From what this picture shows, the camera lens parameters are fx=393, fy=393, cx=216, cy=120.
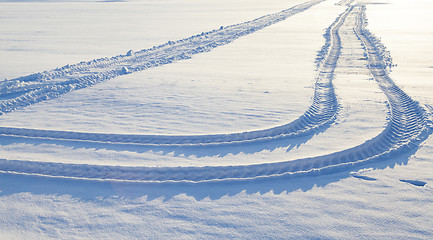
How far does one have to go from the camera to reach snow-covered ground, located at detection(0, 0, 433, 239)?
11.3 ft

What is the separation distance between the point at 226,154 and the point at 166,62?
18.3 feet

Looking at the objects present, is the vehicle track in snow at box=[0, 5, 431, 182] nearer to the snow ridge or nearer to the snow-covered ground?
the snow-covered ground

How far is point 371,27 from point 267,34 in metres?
4.18

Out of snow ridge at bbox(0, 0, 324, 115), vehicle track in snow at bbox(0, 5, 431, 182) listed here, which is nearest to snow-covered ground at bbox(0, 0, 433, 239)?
vehicle track in snow at bbox(0, 5, 431, 182)

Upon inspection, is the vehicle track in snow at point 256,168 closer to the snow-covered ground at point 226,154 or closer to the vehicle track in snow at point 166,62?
the snow-covered ground at point 226,154

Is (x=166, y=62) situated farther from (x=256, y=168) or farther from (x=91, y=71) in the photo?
(x=256, y=168)

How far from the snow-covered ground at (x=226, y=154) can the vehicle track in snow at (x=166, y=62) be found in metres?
0.04

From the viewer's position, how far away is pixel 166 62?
388 inches

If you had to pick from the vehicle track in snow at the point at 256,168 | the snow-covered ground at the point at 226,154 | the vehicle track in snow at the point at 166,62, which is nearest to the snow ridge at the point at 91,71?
the vehicle track in snow at the point at 166,62

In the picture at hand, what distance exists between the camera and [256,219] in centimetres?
348

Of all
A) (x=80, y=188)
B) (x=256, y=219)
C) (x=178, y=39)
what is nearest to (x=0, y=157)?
(x=80, y=188)

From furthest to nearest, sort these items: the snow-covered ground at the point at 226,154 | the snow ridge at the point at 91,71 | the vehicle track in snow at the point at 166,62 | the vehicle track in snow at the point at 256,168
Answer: the snow ridge at the point at 91,71 < the vehicle track in snow at the point at 166,62 < the vehicle track in snow at the point at 256,168 < the snow-covered ground at the point at 226,154

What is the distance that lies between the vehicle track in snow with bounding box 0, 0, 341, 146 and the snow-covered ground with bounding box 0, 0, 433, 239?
0.04m

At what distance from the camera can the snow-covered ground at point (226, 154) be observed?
3455mm
